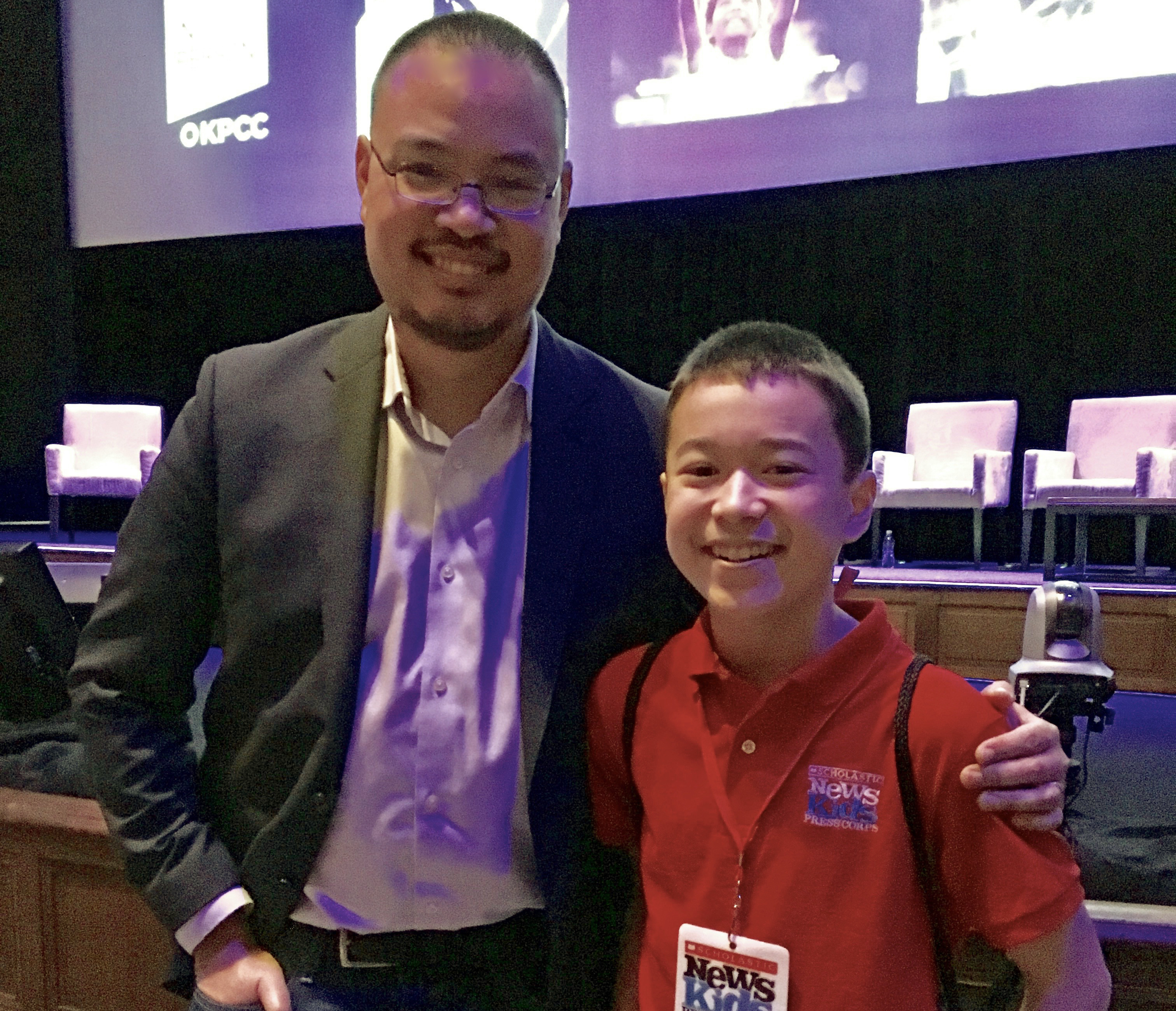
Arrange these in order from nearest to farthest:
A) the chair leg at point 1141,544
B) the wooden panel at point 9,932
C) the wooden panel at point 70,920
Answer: the wooden panel at point 70,920 → the wooden panel at point 9,932 → the chair leg at point 1141,544

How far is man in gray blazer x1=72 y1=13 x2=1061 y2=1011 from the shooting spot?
90 cm

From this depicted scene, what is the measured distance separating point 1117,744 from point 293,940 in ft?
8.49

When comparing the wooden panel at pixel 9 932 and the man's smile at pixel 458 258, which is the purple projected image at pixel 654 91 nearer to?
the man's smile at pixel 458 258

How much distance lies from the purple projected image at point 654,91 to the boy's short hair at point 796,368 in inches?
145

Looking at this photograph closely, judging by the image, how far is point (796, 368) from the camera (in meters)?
0.85

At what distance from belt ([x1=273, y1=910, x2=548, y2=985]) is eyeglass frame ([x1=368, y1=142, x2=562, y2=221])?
2.45ft

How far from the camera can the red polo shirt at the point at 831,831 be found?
0.74 meters

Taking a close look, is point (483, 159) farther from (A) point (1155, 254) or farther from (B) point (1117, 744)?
(A) point (1155, 254)

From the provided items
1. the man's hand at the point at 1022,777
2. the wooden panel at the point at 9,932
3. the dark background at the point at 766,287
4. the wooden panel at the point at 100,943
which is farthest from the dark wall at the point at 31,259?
the man's hand at the point at 1022,777

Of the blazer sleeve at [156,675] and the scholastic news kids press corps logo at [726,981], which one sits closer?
the scholastic news kids press corps logo at [726,981]

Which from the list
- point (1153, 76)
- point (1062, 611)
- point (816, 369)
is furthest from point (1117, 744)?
point (1153, 76)

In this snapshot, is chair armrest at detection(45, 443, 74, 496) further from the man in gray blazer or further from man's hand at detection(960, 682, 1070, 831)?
man's hand at detection(960, 682, 1070, 831)

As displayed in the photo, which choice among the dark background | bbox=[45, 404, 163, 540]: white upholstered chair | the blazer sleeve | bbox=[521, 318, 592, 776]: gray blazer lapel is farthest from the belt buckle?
bbox=[45, 404, 163, 540]: white upholstered chair

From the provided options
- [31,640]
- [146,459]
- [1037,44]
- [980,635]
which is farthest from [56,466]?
Result: [1037,44]
